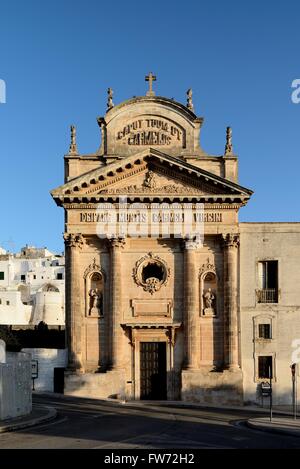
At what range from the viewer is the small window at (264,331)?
38.8m

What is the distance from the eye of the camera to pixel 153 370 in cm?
3841

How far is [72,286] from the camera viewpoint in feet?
125

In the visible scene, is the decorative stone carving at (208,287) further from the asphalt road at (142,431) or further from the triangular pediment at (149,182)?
the asphalt road at (142,431)

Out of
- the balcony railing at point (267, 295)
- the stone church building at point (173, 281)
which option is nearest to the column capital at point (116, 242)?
the stone church building at point (173, 281)

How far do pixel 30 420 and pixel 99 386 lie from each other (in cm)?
1148

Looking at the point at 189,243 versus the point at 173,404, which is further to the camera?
the point at 189,243

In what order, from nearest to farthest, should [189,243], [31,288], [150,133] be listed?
[189,243], [150,133], [31,288]

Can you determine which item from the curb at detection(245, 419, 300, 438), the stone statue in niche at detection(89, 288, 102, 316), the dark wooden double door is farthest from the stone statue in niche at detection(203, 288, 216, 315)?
the curb at detection(245, 419, 300, 438)

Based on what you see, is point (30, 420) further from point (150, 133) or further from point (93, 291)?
point (150, 133)

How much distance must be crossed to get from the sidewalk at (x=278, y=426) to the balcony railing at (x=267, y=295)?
10.6 metres

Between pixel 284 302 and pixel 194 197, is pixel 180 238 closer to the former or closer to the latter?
pixel 194 197

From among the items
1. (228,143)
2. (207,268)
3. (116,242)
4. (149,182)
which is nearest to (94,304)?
(116,242)
